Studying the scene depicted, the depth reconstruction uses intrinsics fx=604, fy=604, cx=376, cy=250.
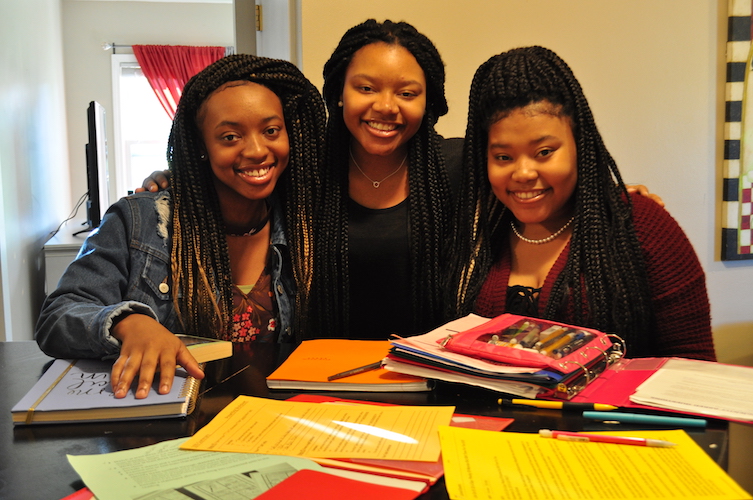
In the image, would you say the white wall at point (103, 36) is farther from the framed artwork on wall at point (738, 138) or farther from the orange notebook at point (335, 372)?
the orange notebook at point (335, 372)

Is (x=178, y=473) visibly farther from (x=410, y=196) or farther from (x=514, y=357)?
(x=410, y=196)

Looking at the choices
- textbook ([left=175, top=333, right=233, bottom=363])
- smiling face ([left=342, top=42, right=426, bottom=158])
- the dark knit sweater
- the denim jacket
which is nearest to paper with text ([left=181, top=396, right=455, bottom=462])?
textbook ([left=175, top=333, right=233, bottom=363])

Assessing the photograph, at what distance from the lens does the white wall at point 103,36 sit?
20.2 feet

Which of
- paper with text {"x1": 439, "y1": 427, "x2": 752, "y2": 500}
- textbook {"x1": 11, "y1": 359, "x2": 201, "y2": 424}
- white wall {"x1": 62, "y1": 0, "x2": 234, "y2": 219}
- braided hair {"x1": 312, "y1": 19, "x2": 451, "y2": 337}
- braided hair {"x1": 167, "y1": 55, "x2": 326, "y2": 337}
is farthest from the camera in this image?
white wall {"x1": 62, "y1": 0, "x2": 234, "y2": 219}

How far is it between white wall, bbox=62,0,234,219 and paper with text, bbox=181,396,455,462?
5.84m

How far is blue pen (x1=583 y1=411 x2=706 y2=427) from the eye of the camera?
0.80m

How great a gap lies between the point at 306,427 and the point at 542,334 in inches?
17.3

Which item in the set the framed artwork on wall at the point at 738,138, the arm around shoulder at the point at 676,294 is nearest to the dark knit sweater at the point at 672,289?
the arm around shoulder at the point at 676,294

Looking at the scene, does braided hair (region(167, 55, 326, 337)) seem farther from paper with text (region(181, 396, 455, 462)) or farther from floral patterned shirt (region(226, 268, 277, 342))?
paper with text (region(181, 396, 455, 462))

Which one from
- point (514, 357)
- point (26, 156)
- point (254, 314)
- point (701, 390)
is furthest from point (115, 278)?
point (26, 156)

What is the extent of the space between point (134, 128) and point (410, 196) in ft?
18.9

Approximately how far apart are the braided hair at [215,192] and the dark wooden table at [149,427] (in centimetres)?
37

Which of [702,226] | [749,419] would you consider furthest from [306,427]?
[702,226]

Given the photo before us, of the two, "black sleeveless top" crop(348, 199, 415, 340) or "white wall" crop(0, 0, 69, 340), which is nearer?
"black sleeveless top" crop(348, 199, 415, 340)
